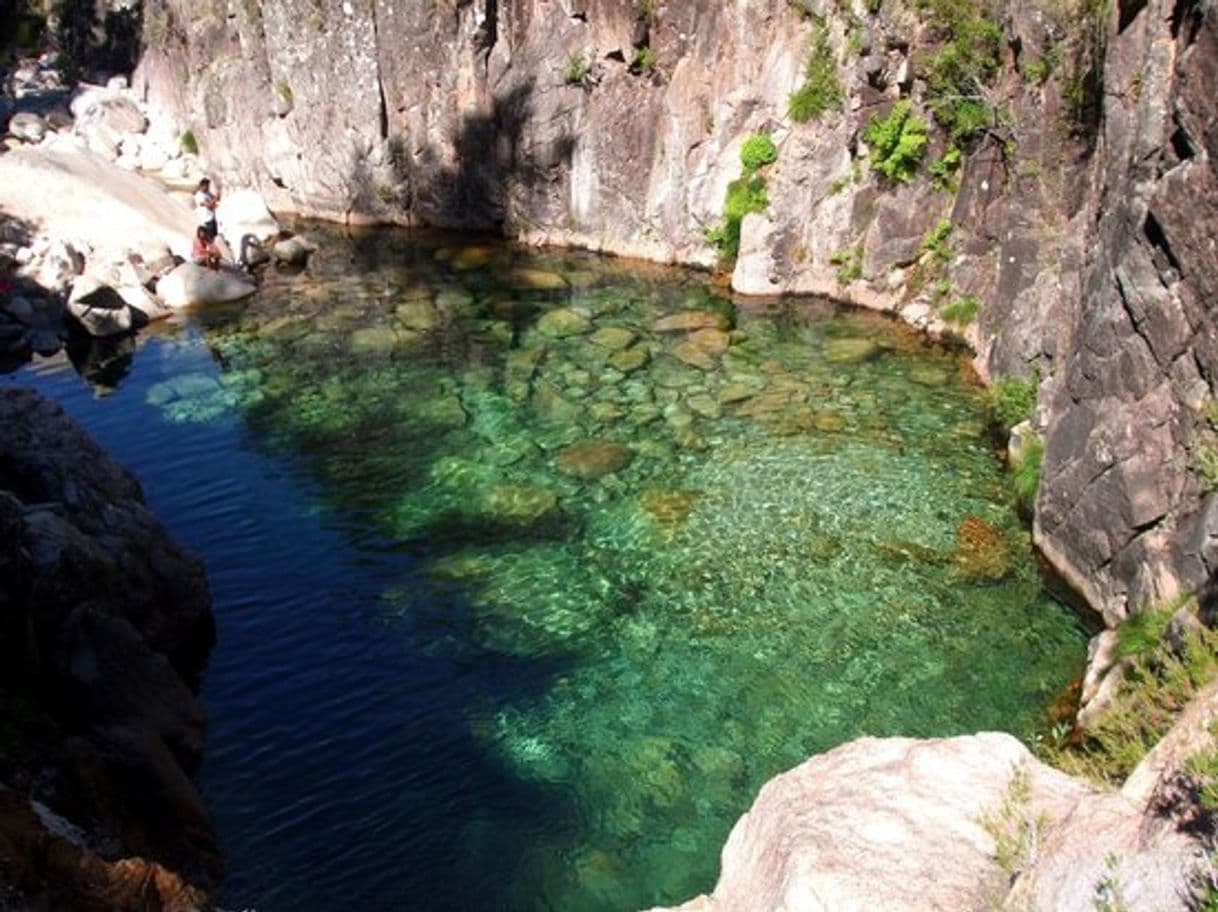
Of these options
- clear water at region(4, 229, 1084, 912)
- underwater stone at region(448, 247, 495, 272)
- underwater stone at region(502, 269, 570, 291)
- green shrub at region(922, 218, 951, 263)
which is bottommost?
clear water at region(4, 229, 1084, 912)

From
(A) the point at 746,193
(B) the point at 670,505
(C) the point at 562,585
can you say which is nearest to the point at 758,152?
(A) the point at 746,193

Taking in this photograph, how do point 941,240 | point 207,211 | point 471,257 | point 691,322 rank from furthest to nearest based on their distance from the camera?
point 207,211, point 471,257, point 691,322, point 941,240

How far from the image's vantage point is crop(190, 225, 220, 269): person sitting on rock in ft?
93.7

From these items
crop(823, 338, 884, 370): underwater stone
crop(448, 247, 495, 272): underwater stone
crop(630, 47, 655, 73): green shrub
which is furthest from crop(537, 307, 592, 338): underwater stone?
crop(630, 47, 655, 73): green shrub

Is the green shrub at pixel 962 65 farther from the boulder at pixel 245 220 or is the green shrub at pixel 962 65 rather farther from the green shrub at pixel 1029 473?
the boulder at pixel 245 220

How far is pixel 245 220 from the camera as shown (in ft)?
101

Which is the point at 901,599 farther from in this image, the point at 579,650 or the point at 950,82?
the point at 950,82

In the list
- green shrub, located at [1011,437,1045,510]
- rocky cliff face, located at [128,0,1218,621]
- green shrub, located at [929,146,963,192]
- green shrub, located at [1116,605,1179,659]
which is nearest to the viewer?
green shrub, located at [1116,605,1179,659]

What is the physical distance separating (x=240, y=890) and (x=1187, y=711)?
775 cm

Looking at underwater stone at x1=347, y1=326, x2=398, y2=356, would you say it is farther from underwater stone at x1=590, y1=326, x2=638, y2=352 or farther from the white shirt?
the white shirt

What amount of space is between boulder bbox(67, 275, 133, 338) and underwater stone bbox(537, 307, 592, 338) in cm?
999

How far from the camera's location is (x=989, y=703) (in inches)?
455

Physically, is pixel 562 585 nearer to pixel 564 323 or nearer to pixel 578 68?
Answer: pixel 564 323

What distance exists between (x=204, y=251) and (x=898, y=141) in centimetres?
1784
